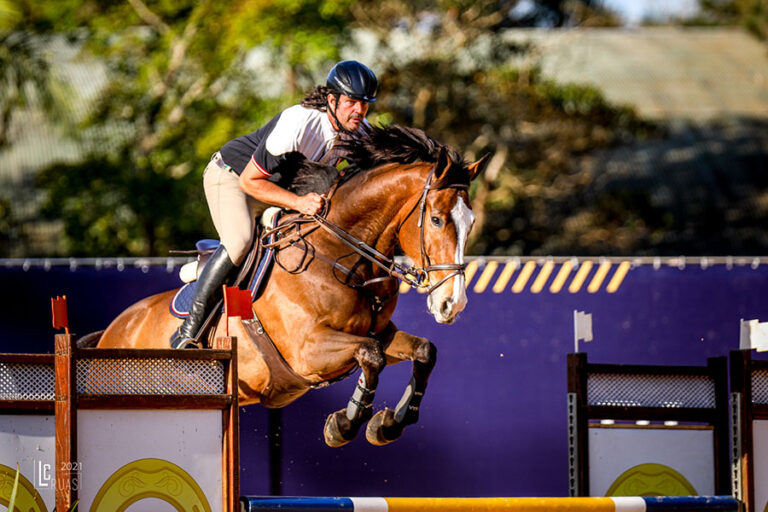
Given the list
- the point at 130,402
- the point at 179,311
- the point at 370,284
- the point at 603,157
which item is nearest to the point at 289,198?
the point at 370,284

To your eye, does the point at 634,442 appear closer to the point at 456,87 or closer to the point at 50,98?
the point at 50,98

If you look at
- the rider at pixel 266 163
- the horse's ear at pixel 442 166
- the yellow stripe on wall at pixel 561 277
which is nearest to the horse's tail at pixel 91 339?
the rider at pixel 266 163

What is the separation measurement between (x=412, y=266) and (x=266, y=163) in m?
0.83

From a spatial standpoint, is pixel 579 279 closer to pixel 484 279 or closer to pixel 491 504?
pixel 484 279

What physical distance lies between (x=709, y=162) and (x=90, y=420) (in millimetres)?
17451

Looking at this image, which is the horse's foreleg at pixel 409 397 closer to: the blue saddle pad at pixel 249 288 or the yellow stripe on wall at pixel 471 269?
the blue saddle pad at pixel 249 288

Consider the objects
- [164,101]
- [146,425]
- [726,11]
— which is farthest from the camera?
[726,11]

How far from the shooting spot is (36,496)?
3.67 meters

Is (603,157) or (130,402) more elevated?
(603,157)

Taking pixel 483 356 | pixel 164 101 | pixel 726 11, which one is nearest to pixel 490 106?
pixel 164 101

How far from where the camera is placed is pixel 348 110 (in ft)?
15.6

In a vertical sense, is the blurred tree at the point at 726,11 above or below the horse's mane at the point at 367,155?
above

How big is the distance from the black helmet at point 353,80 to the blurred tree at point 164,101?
23.6 feet

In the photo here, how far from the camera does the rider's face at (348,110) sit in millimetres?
4742
